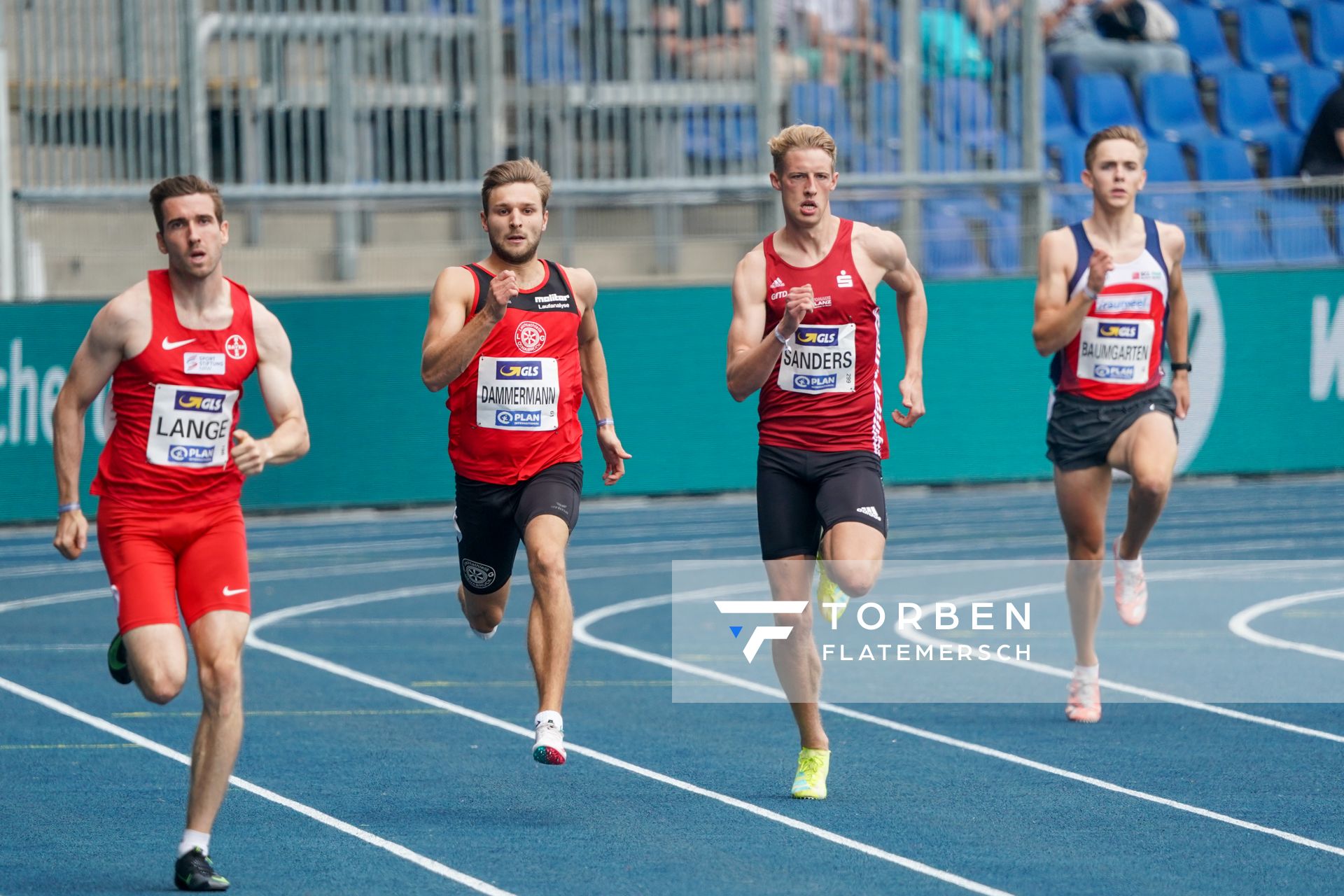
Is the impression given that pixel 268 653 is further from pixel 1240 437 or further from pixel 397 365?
pixel 1240 437

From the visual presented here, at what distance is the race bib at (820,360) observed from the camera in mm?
6785

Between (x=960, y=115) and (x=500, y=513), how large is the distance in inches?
473

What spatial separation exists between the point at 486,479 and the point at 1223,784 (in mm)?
2871

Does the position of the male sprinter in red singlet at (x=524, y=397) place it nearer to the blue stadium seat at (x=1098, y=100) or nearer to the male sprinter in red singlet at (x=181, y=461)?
the male sprinter in red singlet at (x=181, y=461)

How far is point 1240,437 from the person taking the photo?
18.0 m

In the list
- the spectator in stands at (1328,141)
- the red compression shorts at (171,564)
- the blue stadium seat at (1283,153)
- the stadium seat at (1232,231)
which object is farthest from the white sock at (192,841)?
the blue stadium seat at (1283,153)

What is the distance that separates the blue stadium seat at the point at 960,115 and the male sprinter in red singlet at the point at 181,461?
13.2m

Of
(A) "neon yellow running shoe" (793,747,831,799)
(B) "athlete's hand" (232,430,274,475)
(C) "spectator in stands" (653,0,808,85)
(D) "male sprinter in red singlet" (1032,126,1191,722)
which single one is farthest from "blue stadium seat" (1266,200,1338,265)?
(B) "athlete's hand" (232,430,274,475)

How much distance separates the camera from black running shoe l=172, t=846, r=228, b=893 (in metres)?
5.44

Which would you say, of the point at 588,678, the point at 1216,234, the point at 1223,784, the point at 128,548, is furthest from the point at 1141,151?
the point at 1216,234

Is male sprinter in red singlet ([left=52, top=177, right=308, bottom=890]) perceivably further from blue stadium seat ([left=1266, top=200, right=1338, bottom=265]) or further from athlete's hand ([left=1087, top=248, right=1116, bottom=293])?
blue stadium seat ([left=1266, top=200, right=1338, bottom=265])

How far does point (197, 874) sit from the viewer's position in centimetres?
544

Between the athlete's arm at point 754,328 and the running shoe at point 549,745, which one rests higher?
the athlete's arm at point 754,328

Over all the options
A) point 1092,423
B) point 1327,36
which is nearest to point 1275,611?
point 1092,423
